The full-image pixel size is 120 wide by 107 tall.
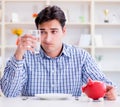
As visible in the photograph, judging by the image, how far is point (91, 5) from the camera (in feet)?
16.3

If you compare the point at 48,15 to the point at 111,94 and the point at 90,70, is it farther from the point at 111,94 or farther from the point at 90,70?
the point at 111,94

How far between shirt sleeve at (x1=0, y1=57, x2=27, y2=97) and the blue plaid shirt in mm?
28

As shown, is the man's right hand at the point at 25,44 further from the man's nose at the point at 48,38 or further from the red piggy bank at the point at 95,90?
the red piggy bank at the point at 95,90

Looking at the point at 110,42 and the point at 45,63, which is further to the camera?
the point at 110,42

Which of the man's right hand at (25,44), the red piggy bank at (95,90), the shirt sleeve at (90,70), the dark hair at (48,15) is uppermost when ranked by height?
the dark hair at (48,15)

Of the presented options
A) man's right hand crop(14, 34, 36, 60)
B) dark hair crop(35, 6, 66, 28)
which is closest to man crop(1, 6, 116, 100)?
dark hair crop(35, 6, 66, 28)

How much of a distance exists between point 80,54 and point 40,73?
0.32 m

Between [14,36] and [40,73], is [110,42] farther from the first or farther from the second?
[40,73]

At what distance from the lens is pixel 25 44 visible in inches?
76.1

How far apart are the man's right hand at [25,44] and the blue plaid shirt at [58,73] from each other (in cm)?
20

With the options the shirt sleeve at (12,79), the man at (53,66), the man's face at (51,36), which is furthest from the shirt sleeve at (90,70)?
the shirt sleeve at (12,79)

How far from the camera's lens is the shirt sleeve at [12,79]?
2.03 m

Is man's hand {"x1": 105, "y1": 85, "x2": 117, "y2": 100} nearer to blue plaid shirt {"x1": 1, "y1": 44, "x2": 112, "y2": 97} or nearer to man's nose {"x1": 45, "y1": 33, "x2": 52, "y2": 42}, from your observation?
blue plaid shirt {"x1": 1, "y1": 44, "x2": 112, "y2": 97}

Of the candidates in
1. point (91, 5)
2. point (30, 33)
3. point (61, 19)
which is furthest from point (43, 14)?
point (91, 5)
